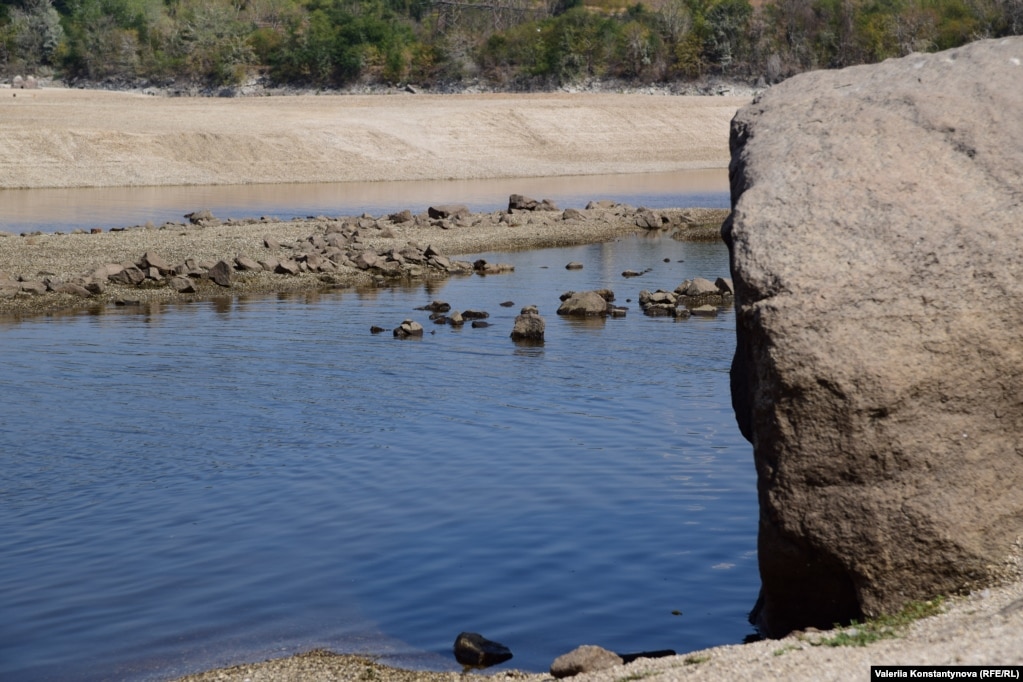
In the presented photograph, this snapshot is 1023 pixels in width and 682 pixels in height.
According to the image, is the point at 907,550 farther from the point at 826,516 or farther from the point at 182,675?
the point at 182,675

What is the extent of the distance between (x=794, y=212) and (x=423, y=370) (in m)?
10.0

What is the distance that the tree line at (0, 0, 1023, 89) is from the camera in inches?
3433

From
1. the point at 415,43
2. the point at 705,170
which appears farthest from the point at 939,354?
the point at 415,43

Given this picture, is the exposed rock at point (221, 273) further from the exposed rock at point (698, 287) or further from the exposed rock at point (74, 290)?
the exposed rock at point (698, 287)

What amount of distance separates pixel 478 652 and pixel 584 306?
44.5 feet

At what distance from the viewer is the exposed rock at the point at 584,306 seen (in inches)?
814

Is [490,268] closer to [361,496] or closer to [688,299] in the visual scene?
Answer: [688,299]

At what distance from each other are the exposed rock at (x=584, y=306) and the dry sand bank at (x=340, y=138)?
30.8 m

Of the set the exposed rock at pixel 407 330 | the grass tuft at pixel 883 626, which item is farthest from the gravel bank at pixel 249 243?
the grass tuft at pixel 883 626

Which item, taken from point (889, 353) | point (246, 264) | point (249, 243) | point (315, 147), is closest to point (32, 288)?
point (246, 264)

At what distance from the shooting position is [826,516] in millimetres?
6633

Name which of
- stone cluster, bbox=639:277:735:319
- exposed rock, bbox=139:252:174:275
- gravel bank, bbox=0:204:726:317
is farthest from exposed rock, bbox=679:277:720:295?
exposed rock, bbox=139:252:174:275

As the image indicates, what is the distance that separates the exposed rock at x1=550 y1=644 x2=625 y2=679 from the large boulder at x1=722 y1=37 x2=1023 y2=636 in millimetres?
1057

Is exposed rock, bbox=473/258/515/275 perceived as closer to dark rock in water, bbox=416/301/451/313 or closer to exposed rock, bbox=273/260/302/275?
exposed rock, bbox=273/260/302/275
